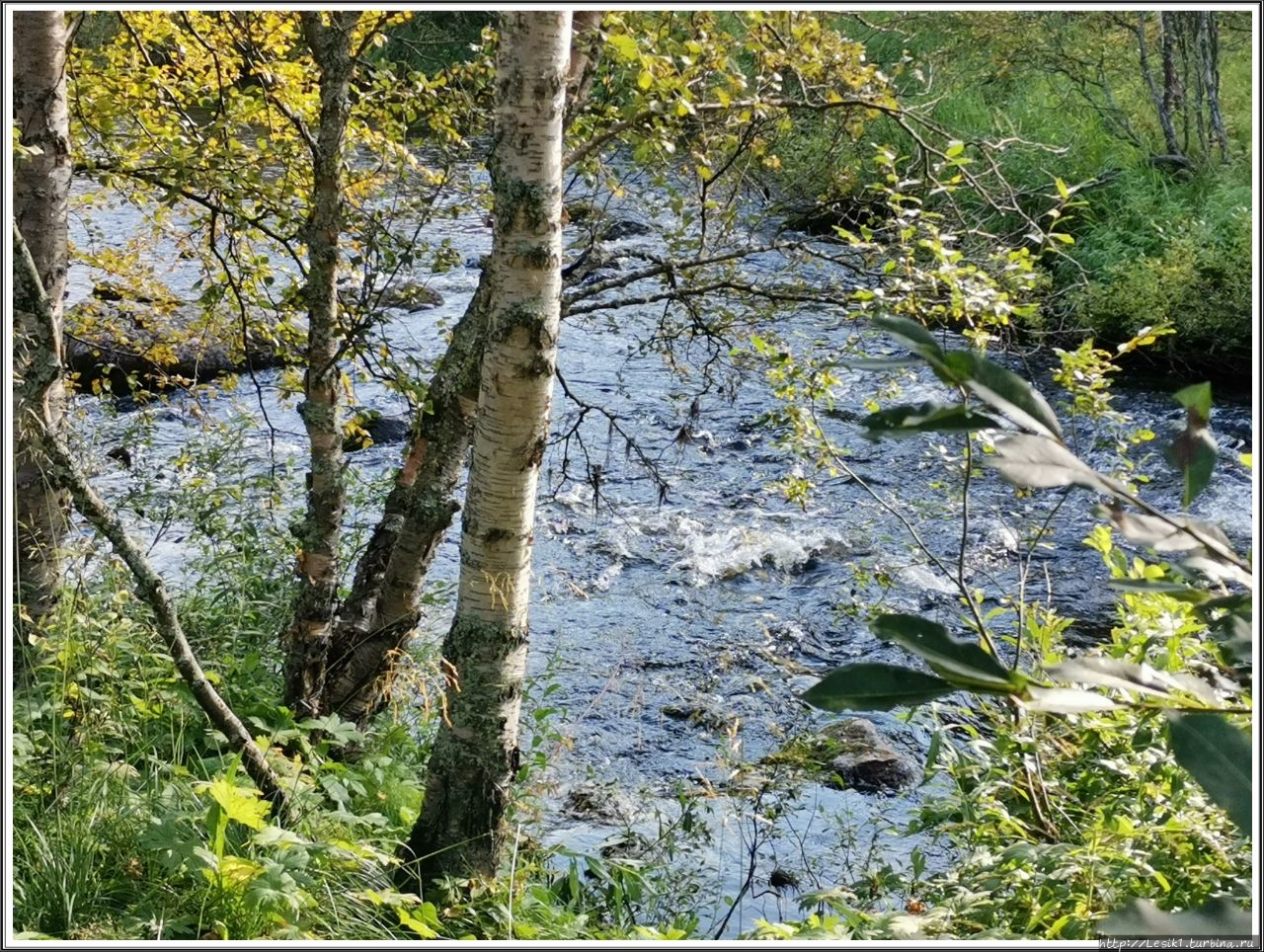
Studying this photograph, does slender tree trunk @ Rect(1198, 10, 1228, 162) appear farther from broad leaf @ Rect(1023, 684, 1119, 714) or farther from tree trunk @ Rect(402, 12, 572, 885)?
broad leaf @ Rect(1023, 684, 1119, 714)

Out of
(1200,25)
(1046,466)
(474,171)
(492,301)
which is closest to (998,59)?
(1200,25)

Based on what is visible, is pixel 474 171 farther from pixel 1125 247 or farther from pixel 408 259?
pixel 1125 247

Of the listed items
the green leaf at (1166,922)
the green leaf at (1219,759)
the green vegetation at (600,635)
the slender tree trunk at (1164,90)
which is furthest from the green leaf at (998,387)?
the slender tree trunk at (1164,90)

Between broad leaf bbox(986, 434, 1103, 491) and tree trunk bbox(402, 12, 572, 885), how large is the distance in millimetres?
1802

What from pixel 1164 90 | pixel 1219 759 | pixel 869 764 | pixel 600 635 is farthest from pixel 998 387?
pixel 1164 90

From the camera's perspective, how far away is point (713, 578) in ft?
20.7

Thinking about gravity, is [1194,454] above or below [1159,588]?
above

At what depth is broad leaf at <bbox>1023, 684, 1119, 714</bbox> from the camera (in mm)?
778

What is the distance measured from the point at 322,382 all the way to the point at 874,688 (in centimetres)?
302

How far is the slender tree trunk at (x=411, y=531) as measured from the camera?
141 inches

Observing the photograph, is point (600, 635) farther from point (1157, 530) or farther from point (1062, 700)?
point (1062, 700)

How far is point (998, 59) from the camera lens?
11.1m

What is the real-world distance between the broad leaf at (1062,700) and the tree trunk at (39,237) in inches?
109

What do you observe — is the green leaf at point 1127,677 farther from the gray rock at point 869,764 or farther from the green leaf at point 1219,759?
the gray rock at point 869,764
